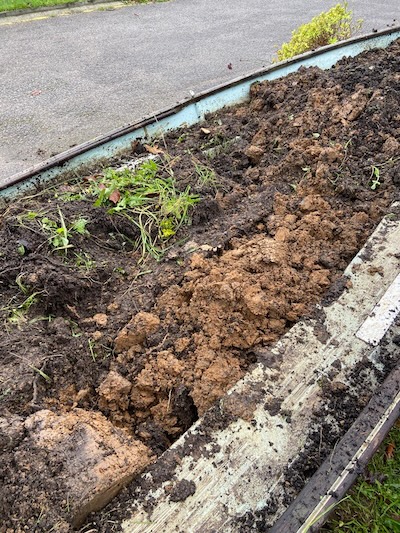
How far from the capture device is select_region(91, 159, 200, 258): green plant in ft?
9.03

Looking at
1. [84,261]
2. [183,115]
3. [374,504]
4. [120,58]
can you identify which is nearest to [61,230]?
[84,261]

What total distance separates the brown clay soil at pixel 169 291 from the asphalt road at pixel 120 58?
2.01 metres

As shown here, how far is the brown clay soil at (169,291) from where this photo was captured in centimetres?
164

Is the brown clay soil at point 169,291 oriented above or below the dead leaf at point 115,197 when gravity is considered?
below

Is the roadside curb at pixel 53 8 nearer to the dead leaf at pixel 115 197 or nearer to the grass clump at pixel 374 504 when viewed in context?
the dead leaf at pixel 115 197

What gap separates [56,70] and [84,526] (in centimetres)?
620

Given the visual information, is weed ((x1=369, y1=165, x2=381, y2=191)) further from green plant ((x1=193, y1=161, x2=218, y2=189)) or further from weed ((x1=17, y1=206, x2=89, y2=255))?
weed ((x1=17, y1=206, x2=89, y2=255))

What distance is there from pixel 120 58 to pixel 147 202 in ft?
15.3

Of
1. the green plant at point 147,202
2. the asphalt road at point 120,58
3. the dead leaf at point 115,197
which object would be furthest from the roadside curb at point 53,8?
the dead leaf at point 115,197

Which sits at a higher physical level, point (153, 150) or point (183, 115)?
point (183, 115)

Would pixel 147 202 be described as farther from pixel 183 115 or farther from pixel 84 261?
pixel 183 115

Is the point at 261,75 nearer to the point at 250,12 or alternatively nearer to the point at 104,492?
the point at 104,492

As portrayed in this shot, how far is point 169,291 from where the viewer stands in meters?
2.29

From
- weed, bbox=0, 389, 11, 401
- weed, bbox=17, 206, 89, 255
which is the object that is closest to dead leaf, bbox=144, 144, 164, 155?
weed, bbox=17, 206, 89, 255
